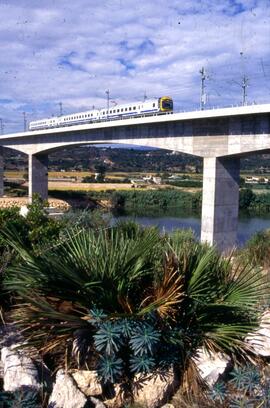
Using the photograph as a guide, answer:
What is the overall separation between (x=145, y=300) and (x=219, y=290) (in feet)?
2.79

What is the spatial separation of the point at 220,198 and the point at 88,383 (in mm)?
14430

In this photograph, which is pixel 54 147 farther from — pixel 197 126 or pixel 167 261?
pixel 167 261

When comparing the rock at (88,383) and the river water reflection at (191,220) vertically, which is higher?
the rock at (88,383)

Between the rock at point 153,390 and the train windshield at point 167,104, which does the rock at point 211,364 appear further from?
the train windshield at point 167,104

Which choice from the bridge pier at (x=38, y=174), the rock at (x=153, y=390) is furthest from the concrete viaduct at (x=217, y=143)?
the bridge pier at (x=38, y=174)

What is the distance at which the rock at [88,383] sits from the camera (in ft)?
12.6

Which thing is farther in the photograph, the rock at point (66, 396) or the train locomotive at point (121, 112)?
the train locomotive at point (121, 112)

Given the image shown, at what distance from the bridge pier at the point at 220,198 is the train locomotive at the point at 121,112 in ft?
25.8

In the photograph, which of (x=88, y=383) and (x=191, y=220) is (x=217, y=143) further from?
(x=191, y=220)

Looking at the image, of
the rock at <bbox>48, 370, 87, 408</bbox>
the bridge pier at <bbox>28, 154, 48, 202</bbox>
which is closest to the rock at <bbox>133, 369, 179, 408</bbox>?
the rock at <bbox>48, 370, 87, 408</bbox>

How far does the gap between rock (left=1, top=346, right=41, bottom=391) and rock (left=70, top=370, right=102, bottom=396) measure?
0.34 meters

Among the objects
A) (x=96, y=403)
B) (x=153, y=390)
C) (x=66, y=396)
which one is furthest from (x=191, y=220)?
(x=66, y=396)

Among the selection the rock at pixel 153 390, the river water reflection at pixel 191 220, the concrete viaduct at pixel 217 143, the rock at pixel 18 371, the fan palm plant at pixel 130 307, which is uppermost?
the concrete viaduct at pixel 217 143

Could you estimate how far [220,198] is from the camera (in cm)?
1769
